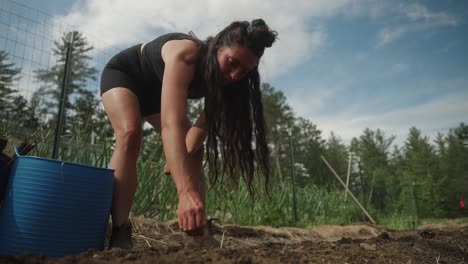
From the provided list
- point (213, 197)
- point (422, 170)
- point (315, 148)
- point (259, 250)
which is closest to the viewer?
point (259, 250)

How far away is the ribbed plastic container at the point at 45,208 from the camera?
1.28 m

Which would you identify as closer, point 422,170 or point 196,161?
point 196,161

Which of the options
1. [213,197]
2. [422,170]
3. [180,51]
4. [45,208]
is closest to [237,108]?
[180,51]

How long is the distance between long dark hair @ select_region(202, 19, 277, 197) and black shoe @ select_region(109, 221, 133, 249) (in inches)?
23.6

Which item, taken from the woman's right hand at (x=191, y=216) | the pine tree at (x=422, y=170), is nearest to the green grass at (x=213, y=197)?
the woman's right hand at (x=191, y=216)

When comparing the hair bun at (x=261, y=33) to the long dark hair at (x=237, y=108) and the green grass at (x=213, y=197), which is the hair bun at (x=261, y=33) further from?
the green grass at (x=213, y=197)

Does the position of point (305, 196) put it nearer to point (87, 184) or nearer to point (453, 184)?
point (87, 184)

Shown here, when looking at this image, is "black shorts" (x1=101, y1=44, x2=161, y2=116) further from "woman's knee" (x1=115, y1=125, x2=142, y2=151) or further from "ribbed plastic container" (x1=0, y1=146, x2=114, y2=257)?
"ribbed plastic container" (x1=0, y1=146, x2=114, y2=257)

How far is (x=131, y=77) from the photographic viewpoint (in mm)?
1766

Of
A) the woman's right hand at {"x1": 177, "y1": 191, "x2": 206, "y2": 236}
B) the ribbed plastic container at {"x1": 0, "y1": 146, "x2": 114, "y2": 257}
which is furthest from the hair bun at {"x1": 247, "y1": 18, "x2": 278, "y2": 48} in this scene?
the ribbed plastic container at {"x1": 0, "y1": 146, "x2": 114, "y2": 257}

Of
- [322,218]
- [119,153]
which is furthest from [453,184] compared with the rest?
[119,153]

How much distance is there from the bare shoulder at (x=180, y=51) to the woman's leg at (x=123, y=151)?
311 millimetres

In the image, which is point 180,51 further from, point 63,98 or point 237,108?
point 63,98

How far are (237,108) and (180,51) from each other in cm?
53
